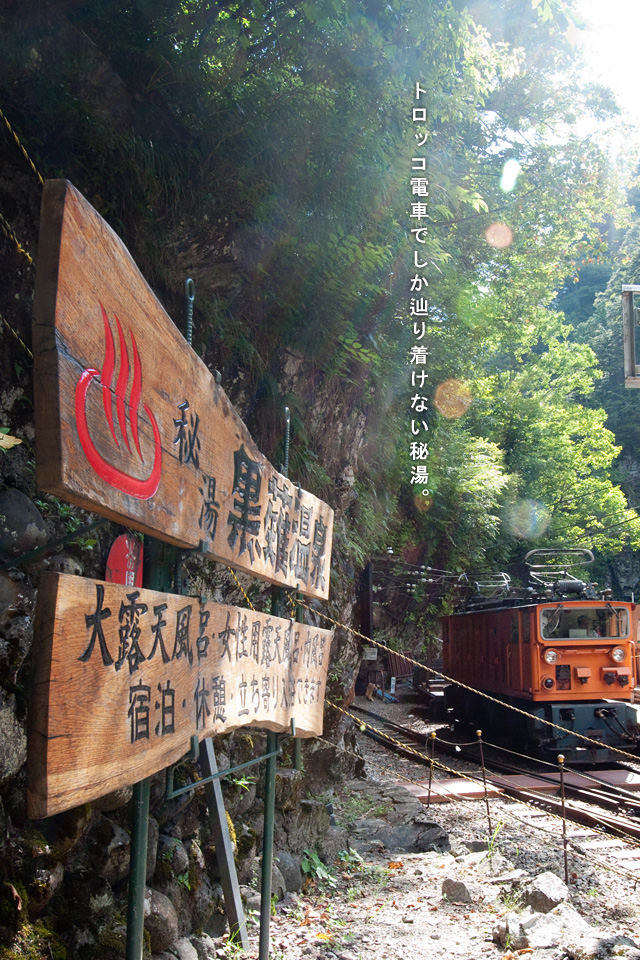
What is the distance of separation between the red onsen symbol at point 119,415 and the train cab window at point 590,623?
10588mm

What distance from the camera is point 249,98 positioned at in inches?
233

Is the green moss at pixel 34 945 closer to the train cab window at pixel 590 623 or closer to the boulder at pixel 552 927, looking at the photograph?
the boulder at pixel 552 927

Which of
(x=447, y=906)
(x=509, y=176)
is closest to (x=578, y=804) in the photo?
(x=447, y=906)

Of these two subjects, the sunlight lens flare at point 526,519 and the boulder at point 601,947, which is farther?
the sunlight lens flare at point 526,519

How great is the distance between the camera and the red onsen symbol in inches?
62.1

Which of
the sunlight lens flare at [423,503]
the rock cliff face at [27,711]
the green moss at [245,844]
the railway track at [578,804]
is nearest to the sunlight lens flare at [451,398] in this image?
the sunlight lens flare at [423,503]

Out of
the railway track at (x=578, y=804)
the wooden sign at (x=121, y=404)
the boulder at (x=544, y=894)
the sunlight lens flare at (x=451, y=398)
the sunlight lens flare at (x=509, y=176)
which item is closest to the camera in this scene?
the wooden sign at (x=121, y=404)

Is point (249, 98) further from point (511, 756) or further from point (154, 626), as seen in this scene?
point (511, 756)

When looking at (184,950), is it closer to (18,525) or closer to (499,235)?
(18,525)

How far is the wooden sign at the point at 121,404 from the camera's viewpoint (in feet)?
4.92

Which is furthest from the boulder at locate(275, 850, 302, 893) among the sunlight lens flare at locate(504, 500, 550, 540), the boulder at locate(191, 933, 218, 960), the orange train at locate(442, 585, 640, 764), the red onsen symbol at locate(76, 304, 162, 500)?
the sunlight lens flare at locate(504, 500, 550, 540)

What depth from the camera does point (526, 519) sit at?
1185 inches

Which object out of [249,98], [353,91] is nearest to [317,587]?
[249,98]

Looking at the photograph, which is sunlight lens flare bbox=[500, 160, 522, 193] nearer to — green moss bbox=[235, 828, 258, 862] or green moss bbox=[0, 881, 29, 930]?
green moss bbox=[235, 828, 258, 862]
